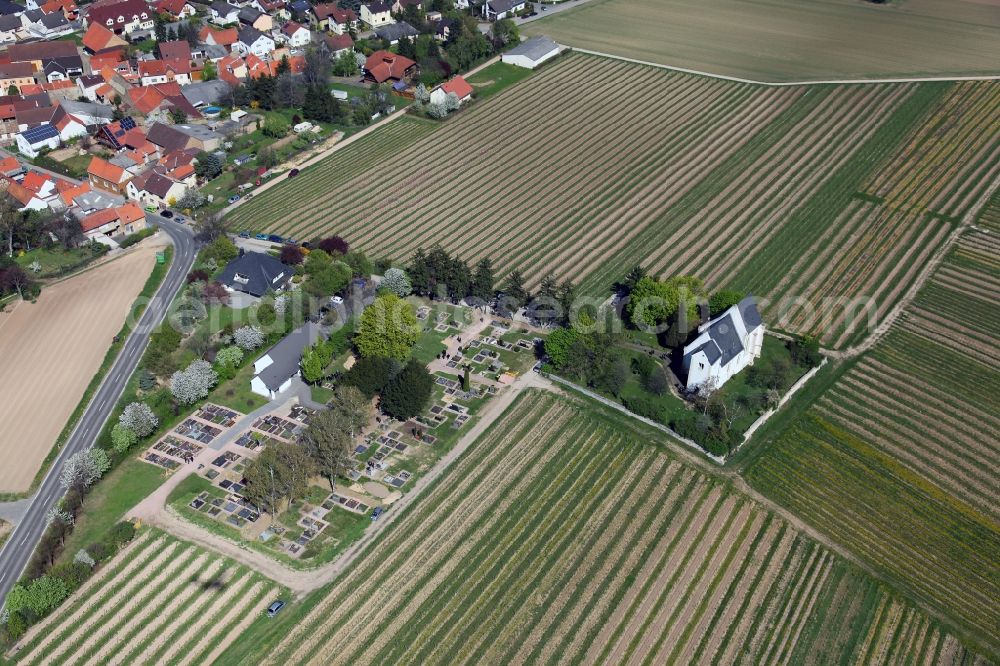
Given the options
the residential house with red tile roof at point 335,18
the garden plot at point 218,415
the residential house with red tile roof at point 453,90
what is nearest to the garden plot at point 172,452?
the garden plot at point 218,415

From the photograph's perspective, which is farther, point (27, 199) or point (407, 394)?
point (27, 199)

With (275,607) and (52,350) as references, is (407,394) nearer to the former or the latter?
(275,607)

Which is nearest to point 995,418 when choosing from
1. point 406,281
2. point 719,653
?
point 719,653

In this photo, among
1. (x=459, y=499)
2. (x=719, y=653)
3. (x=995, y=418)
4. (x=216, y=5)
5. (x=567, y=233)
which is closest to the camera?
(x=719, y=653)

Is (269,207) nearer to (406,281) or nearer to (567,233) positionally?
(406,281)

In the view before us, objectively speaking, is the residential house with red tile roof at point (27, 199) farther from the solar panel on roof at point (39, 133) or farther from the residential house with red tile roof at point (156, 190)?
the solar panel on roof at point (39, 133)

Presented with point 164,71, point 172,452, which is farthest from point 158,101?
point 172,452
